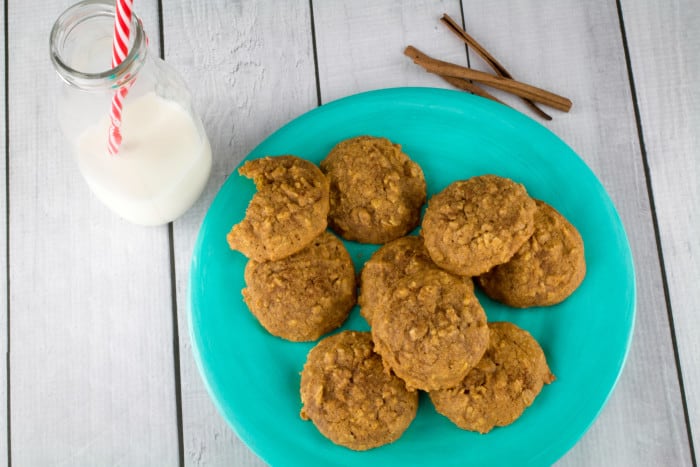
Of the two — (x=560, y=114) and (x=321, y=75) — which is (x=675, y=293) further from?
(x=321, y=75)

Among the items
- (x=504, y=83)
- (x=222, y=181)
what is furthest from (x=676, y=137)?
(x=222, y=181)

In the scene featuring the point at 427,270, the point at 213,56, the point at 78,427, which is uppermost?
the point at 213,56

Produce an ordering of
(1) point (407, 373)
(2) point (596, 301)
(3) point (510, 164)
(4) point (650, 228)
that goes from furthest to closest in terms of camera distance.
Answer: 1. (4) point (650, 228)
2. (3) point (510, 164)
3. (2) point (596, 301)
4. (1) point (407, 373)

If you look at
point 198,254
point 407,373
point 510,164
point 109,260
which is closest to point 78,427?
point 109,260

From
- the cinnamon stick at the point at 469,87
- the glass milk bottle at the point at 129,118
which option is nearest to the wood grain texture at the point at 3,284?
the glass milk bottle at the point at 129,118

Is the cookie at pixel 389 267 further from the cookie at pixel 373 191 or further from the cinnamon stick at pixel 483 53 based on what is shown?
the cinnamon stick at pixel 483 53

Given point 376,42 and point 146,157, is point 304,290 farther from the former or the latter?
point 376,42

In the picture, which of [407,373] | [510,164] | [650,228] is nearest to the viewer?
[407,373]

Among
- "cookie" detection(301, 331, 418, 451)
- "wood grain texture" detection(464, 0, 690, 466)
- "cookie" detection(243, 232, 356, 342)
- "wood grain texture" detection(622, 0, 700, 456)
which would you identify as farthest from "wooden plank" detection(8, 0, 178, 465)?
"wood grain texture" detection(622, 0, 700, 456)
